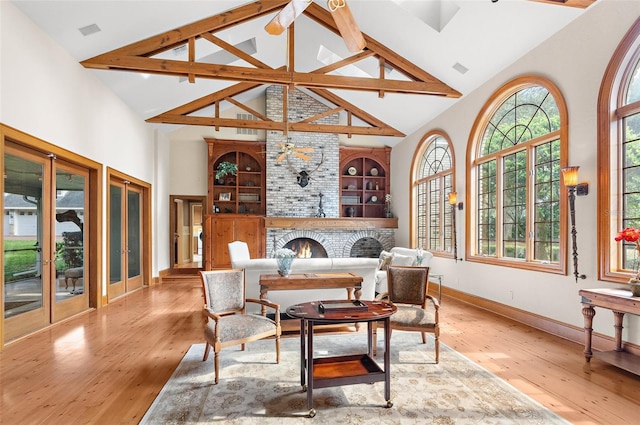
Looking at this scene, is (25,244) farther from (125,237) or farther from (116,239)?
(125,237)

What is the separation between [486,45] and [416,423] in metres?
4.99

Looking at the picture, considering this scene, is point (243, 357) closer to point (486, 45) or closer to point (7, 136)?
point (7, 136)

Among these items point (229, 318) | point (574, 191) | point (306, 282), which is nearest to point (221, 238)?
point (306, 282)

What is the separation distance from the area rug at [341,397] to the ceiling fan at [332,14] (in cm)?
318

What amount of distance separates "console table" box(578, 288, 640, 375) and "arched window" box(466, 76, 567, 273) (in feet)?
2.70

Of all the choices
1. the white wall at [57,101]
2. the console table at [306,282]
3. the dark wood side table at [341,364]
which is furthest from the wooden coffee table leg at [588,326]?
the white wall at [57,101]

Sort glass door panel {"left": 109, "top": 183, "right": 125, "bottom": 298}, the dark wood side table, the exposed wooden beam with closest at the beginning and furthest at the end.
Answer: the dark wood side table, the exposed wooden beam, glass door panel {"left": 109, "top": 183, "right": 125, "bottom": 298}

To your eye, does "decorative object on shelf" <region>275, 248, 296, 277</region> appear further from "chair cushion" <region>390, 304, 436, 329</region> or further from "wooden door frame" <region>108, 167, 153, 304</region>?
"wooden door frame" <region>108, 167, 153, 304</region>

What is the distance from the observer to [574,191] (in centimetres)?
395

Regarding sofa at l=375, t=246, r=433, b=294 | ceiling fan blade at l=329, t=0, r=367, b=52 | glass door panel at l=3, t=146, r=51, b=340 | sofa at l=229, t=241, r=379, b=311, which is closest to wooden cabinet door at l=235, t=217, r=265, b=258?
sofa at l=375, t=246, r=433, b=294

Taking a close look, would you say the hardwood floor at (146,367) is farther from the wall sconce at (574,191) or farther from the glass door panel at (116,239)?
the glass door panel at (116,239)

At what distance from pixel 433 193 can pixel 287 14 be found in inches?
217

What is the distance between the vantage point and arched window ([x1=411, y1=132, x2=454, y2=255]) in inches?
278

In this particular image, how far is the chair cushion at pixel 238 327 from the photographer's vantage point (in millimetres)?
3096
